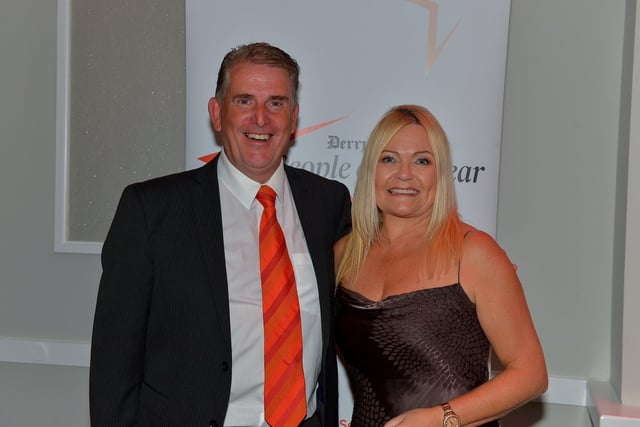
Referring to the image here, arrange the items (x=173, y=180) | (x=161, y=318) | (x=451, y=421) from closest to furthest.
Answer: (x=451, y=421), (x=161, y=318), (x=173, y=180)

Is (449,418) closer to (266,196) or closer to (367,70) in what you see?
(266,196)

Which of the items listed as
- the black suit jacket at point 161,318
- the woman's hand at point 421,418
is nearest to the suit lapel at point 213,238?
the black suit jacket at point 161,318

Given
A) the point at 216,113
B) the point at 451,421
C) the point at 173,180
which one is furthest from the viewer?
the point at 216,113

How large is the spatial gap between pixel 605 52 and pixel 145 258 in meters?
2.01

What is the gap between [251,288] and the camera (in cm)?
237

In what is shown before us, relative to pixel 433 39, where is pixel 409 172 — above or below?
below

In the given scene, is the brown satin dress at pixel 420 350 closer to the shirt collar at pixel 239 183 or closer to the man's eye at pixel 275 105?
the shirt collar at pixel 239 183

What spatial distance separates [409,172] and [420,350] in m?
0.51

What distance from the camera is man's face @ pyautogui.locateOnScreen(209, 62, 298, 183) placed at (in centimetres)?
245

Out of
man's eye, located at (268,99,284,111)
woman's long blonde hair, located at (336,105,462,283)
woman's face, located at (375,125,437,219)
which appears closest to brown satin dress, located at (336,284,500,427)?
woman's long blonde hair, located at (336,105,462,283)

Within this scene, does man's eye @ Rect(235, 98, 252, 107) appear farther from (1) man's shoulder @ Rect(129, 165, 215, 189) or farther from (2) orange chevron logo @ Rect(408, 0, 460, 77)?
(2) orange chevron logo @ Rect(408, 0, 460, 77)

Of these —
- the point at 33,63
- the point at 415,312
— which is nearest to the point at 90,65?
the point at 33,63

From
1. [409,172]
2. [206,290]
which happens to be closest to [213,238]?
[206,290]

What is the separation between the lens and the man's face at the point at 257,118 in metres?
2.45
